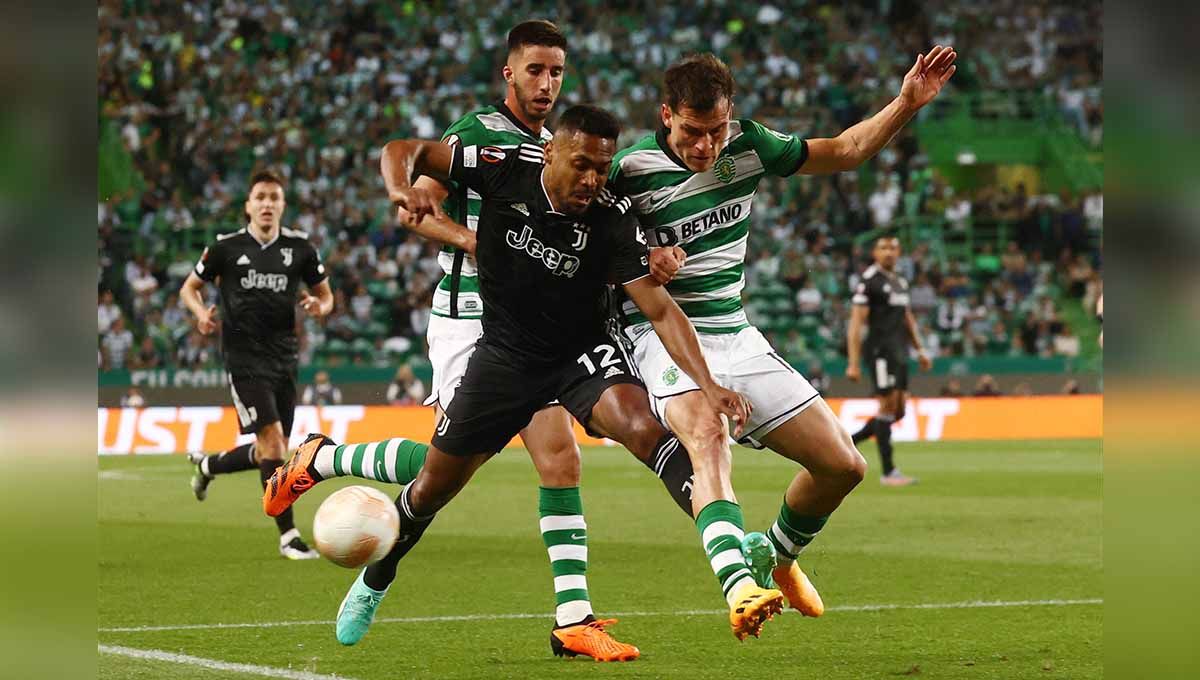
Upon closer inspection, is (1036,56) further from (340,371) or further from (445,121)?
(340,371)

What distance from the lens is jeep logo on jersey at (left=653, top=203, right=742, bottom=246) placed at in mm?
5805

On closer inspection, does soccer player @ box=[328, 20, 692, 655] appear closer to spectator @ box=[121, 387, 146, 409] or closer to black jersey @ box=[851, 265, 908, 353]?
black jersey @ box=[851, 265, 908, 353]

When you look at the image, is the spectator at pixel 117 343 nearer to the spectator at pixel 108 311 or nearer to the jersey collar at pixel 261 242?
the spectator at pixel 108 311

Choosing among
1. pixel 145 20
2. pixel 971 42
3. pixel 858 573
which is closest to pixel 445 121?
pixel 145 20

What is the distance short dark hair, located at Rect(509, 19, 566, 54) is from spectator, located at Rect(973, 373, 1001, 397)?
18.2m

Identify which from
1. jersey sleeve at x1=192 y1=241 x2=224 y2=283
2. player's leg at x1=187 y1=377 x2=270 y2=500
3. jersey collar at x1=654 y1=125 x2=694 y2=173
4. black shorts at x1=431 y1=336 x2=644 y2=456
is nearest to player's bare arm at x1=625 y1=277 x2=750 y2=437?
black shorts at x1=431 y1=336 x2=644 y2=456

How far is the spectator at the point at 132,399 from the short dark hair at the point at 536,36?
1629cm

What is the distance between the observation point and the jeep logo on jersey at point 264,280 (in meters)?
10.0

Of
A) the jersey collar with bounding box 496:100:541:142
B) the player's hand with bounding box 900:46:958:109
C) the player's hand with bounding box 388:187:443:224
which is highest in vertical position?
the player's hand with bounding box 900:46:958:109

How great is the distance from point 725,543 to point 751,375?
1.08m
